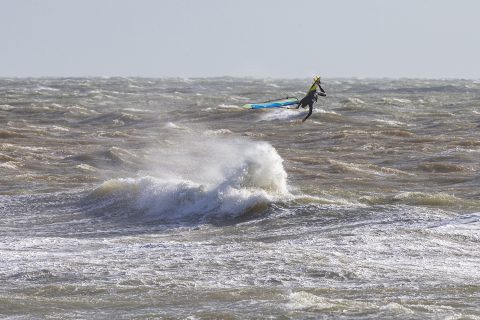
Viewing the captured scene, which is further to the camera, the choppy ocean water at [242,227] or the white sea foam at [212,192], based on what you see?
the white sea foam at [212,192]

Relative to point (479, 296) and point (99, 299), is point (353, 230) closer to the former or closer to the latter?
point (479, 296)

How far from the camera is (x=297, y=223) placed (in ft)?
62.1

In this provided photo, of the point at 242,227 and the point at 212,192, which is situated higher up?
the point at 212,192

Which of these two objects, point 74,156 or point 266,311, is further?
point 74,156

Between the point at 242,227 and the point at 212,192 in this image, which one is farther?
the point at 212,192

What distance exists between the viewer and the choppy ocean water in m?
12.6

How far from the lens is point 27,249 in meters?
16.5

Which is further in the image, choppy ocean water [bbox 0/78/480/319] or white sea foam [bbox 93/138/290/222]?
white sea foam [bbox 93/138/290/222]


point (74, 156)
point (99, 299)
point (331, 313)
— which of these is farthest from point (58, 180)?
point (331, 313)

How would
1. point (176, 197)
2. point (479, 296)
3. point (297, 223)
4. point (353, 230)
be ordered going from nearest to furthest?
1. point (479, 296)
2. point (353, 230)
3. point (297, 223)
4. point (176, 197)

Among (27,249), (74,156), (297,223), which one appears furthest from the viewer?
(74,156)

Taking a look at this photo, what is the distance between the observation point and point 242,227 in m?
18.9

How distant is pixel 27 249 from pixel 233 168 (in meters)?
7.73

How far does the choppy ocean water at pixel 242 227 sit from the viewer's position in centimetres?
1257
